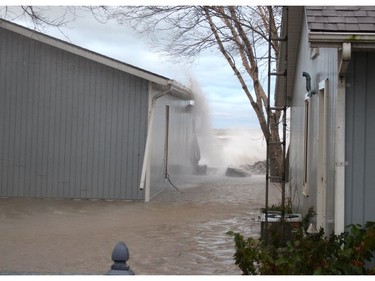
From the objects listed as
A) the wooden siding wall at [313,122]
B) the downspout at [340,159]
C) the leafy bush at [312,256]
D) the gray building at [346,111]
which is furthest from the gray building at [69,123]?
the leafy bush at [312,256]

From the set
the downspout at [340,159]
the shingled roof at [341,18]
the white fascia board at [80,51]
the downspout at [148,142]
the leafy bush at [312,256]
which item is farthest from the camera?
the white fascia board at [80,51]

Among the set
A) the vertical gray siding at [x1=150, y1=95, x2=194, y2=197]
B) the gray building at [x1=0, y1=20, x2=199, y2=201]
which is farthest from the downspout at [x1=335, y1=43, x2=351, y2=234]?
the vertical gray siding at [x1=150, y1=95, x2=194, y2=197]

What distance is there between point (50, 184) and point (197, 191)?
455cm

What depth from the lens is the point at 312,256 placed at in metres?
5.50

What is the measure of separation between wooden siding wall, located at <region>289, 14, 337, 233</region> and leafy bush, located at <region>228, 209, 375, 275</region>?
1.29 metres

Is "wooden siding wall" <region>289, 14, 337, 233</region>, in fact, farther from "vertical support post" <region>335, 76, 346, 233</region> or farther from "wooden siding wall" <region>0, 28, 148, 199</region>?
"wooden siding wall" <region>0, 28, 148, 199</region>

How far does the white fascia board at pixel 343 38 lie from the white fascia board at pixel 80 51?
8.35 metres

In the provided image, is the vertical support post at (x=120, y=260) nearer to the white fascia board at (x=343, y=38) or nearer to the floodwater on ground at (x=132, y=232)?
the white fascia board at (x=343, y=38)

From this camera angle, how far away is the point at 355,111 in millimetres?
6543

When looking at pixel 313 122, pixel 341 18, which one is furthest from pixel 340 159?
pixel 313 122

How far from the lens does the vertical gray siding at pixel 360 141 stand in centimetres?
651

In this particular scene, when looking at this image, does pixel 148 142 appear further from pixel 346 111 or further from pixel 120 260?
pixel 120 260

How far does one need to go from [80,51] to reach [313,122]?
697cm

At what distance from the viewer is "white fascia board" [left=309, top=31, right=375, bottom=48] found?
19.3 ft
